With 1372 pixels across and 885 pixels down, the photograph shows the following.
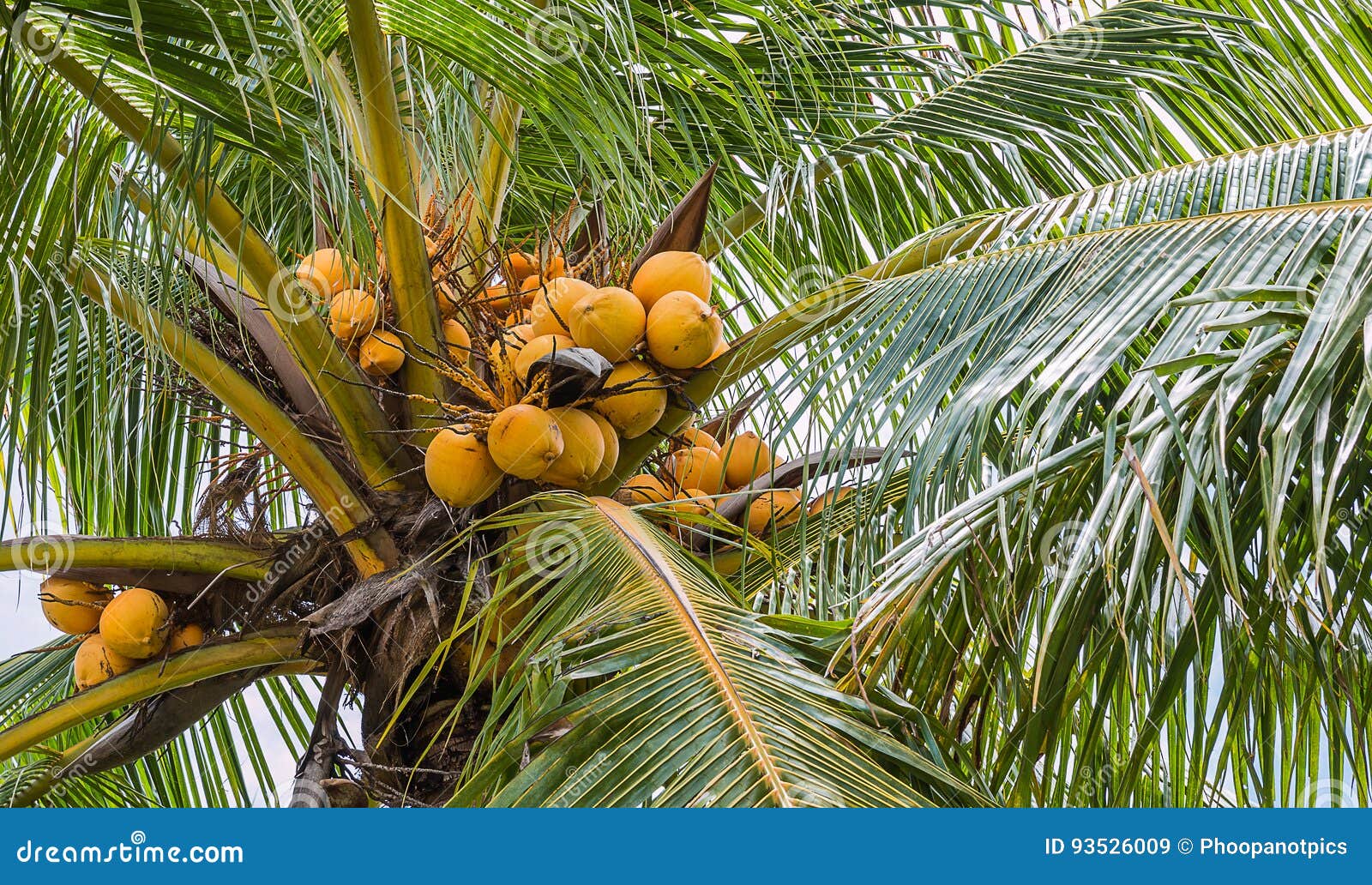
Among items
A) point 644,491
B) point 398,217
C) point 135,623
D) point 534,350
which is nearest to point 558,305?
point 534,350

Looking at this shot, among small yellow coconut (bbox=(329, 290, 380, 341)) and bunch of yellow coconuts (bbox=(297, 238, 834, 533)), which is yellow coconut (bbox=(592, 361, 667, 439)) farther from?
small yellow coconut (bbox=(329, 290, 380, 341))

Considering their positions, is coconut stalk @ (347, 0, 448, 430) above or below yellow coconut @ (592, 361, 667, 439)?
above

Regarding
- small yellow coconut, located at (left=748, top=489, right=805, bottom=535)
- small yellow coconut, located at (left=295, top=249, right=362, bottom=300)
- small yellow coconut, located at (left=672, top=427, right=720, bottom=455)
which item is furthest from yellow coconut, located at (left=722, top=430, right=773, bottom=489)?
small yellow coconut, located at (left=295, top=249, right=362, bottom=300)

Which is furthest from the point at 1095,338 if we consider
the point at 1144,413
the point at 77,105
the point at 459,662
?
the point at 77,105

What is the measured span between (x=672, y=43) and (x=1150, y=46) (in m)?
0.84

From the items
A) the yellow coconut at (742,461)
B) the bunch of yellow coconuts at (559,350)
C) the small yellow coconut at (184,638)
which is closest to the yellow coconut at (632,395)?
the bunch of yellow coconuts at (559,350)

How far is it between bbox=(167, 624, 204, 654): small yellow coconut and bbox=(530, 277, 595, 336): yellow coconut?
83 centimetres

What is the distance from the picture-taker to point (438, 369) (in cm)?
181

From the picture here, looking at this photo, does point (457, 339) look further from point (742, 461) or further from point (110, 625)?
point (110, 625)

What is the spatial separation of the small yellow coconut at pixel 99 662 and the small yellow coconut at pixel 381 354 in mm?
681

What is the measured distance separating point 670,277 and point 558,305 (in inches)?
6.7

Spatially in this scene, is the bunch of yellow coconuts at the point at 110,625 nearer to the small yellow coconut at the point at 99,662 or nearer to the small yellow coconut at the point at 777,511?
the small yellow coconut at the point at 99,662

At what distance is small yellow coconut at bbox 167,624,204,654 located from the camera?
2.04m

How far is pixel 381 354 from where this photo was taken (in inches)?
74.6
